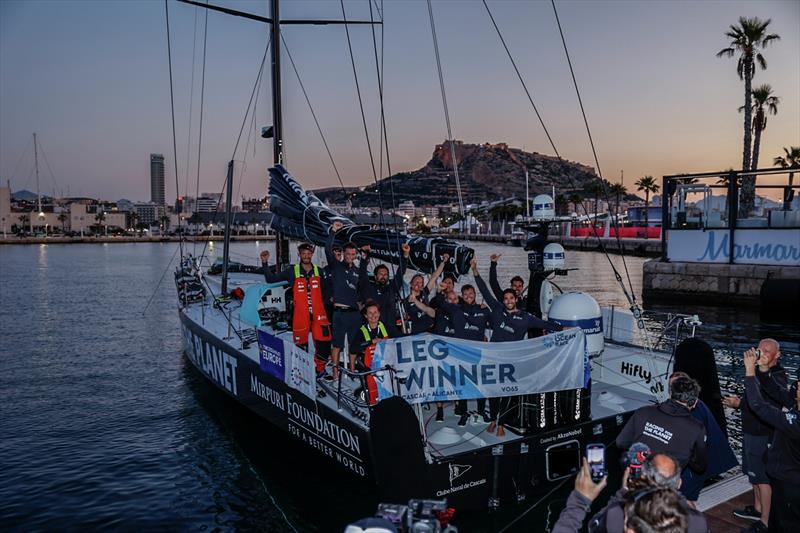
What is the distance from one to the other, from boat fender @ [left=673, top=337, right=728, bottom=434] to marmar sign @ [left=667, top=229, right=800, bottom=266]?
22619mm

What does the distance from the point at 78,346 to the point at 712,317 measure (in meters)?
27.0

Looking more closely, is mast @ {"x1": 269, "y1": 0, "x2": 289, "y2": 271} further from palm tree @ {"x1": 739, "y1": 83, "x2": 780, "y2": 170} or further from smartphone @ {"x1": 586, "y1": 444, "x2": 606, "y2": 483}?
palm tree @ {"x1": 739, "y1": 83, "x2": 780, "y2": 170}

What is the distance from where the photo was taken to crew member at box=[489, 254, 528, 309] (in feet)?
29.2

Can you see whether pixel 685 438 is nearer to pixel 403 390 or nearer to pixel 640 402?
pixel 403 390

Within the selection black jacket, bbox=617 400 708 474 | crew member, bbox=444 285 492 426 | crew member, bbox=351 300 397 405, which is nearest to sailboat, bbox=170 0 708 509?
crew member, bbox=444 285 492 426

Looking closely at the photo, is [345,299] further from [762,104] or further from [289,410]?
[762,104]

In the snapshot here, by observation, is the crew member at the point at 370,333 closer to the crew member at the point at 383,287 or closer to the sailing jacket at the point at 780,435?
the crew member at the point at 383,287

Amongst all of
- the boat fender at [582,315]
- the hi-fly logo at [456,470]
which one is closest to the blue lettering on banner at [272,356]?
the hi-fly logo at [456,470]

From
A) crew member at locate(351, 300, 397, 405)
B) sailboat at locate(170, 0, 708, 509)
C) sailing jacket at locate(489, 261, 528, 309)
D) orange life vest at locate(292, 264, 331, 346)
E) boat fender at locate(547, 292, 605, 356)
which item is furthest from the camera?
sailing jacket at locate(489, 261, 528, 309)

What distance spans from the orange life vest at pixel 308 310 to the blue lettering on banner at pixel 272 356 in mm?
735

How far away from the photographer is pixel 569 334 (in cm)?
727

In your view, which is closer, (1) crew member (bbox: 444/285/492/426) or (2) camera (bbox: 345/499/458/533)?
(2) camera (bbox: 345/499/458/533)

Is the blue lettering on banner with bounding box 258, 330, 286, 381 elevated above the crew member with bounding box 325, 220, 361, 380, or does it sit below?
below

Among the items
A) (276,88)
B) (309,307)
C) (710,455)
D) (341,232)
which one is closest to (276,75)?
(276,88)
